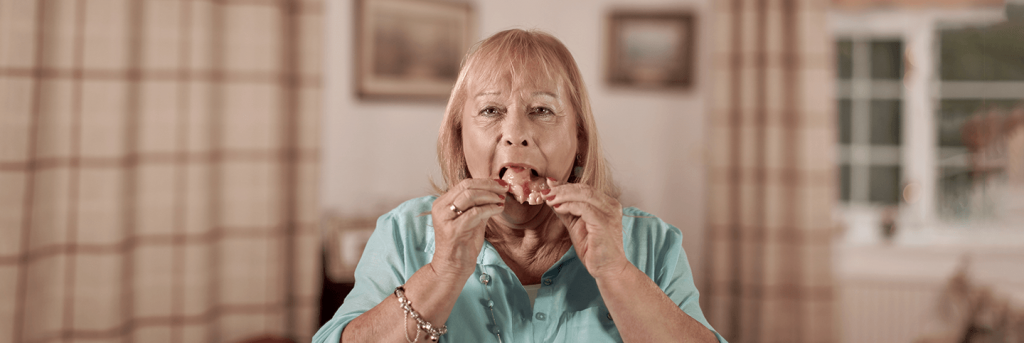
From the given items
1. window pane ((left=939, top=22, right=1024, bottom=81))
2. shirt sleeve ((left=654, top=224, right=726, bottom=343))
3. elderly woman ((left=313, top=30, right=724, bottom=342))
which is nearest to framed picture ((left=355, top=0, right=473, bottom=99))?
elderly woman ((left=313, top=30, right=724, bottom=342))

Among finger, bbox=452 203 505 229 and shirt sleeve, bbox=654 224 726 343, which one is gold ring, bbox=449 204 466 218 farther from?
shirt sleeve, bbox=654 224 726 343

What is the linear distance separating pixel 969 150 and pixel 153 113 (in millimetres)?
3812

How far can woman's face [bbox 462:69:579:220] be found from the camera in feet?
2.63

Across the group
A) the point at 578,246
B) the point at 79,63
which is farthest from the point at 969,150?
the point at 79,63

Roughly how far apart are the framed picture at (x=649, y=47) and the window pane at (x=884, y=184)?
1.18 meters

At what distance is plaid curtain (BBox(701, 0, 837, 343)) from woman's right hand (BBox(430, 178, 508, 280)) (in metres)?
2.41

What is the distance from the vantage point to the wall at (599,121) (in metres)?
2.47

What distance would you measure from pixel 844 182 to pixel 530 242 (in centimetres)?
295

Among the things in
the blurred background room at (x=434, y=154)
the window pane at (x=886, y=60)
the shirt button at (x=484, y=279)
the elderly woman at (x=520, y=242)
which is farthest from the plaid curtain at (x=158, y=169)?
the window pane at (x=886, y=60)

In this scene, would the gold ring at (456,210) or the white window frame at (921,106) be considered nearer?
→ the gold ring at (456,210)

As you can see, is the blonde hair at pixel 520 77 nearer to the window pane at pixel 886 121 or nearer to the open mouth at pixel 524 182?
the open mouth at pixel 524 182

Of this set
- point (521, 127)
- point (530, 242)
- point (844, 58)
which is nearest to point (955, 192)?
point (844, 58)

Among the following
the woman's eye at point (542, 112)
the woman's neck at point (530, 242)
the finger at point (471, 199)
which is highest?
the woman's eye at point (542, 112)

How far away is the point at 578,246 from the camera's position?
0.79 meters
